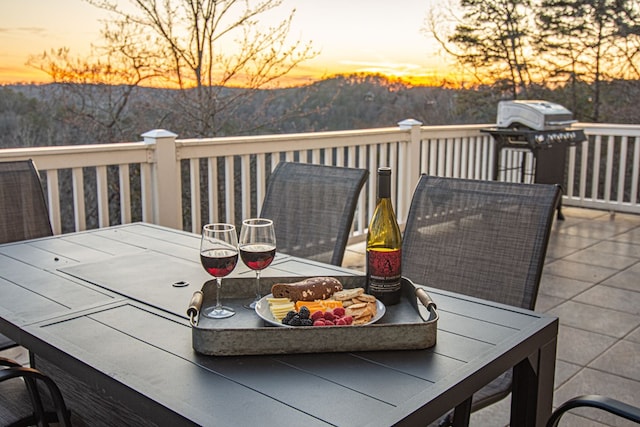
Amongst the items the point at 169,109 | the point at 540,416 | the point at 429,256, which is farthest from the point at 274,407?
the point at 169,109

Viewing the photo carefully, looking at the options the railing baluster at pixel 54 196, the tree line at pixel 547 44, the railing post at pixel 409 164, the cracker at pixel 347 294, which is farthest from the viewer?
the tree line at pixel 547 44

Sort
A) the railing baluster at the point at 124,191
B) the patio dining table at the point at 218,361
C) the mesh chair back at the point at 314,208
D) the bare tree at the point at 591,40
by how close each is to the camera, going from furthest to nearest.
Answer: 1. the bare tree at the point at 591,40
2. the railing baluster at the point at 124,191
3. the mesh chair back at the point at 314,208
4. the patio dining table at the point at 218,361

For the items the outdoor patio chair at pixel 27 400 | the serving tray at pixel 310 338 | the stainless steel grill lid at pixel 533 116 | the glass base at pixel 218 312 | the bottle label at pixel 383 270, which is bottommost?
the outdoor patio chair at pixel 27 400

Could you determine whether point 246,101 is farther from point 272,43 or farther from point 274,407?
point 274,407

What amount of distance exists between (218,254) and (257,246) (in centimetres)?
10

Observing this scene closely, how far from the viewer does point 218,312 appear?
1499mm

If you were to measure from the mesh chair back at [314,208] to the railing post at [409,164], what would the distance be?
118 inches

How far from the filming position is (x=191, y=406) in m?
1.07

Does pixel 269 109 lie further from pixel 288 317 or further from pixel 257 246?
pixel 288 317

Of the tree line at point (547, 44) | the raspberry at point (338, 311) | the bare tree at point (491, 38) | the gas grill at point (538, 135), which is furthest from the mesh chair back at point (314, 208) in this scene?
the bare tree at point (491, 38)

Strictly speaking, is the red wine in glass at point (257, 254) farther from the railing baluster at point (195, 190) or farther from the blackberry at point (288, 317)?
the railing baluster at point (195, 190)

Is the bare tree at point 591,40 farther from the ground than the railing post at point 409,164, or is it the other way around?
the bare tree at point 591,40

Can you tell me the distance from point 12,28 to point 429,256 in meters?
5.02

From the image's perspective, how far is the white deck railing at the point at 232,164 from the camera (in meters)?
3.53
